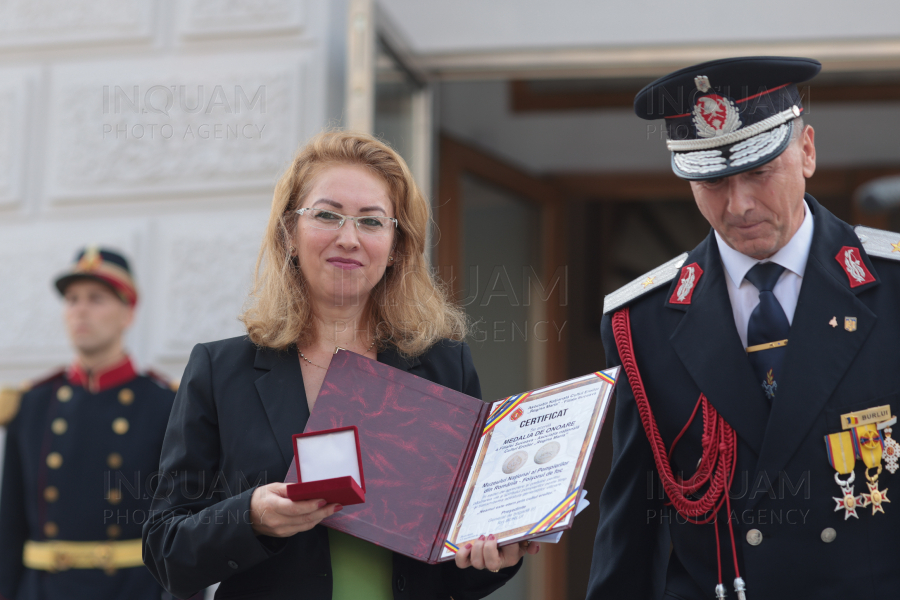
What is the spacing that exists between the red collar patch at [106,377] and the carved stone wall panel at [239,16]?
1.56 m

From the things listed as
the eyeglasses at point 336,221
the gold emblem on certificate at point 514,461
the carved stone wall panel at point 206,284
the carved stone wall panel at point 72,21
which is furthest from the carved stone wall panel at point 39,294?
the gold emblem on certificate at point 514,461

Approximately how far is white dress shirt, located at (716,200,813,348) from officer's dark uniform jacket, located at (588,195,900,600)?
2 cm

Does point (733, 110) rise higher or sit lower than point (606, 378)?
higher

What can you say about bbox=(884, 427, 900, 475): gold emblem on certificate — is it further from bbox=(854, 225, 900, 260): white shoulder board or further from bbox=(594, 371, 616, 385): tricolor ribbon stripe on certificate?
bbox=(594, 371, 616, 385): tricolor ribbon stripe on certificate

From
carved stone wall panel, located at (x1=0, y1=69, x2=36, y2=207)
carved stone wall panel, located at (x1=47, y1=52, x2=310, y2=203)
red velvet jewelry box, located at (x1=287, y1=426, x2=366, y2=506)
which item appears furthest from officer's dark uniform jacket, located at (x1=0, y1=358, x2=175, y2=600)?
red velvet jewelry box, located at (x1=287, y1=426, x2=366, y2=506)

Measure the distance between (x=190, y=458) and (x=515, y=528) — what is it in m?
0.64

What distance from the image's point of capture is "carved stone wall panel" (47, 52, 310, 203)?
13.5 feet

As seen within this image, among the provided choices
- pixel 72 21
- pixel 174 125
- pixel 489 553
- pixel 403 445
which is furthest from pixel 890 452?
pixel 72 21

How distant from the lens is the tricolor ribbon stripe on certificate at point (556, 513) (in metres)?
1.61

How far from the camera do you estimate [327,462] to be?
5.17 feet

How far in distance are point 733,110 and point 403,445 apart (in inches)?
36.9

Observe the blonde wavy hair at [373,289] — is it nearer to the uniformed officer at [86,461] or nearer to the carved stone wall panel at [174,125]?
the uniformed officer at [86,461]

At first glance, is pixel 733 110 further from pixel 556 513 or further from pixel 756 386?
pixel 556 513

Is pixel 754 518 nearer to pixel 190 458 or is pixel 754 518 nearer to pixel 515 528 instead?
pixel 515 528
